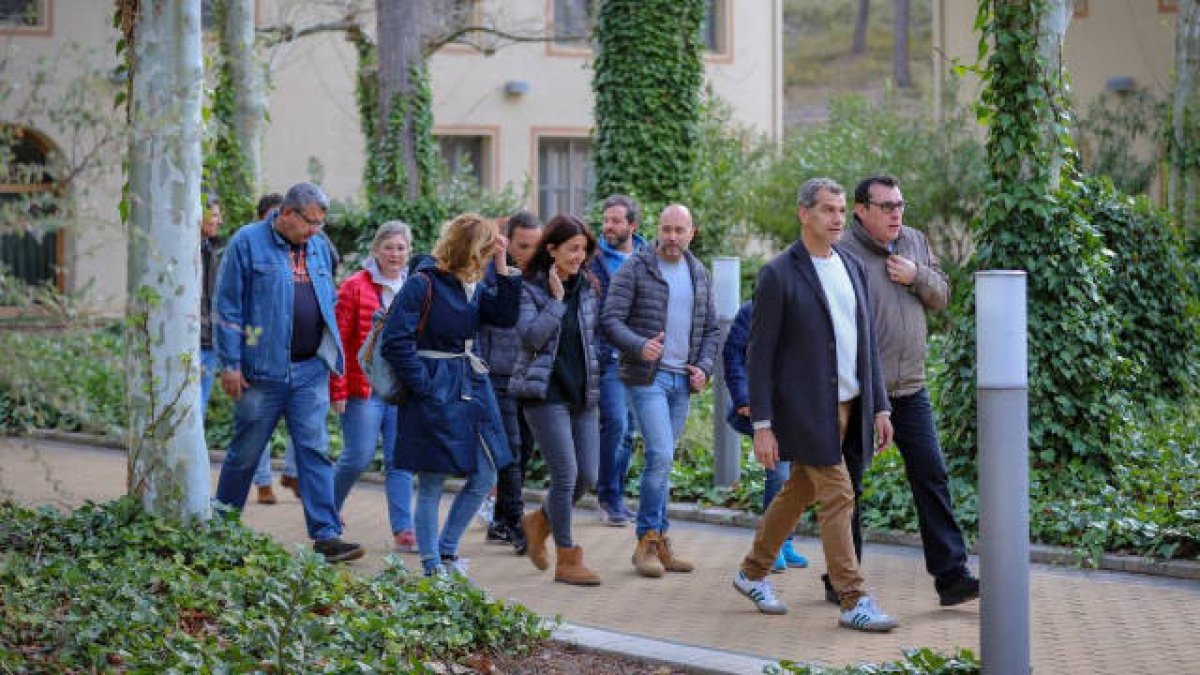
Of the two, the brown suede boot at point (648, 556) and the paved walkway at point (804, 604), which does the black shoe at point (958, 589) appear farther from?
the brown suede boot at point (648, 556)

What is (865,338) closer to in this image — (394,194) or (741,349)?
(741,349)

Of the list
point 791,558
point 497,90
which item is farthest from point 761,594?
point 497,90

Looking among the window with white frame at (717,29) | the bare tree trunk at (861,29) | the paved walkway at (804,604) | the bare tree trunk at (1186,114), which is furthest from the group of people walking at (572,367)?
the bare tree trunk at (861,29)

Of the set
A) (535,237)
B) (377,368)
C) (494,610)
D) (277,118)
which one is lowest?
(494,610)

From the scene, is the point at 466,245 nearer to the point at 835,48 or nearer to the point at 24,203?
the point at 24,203

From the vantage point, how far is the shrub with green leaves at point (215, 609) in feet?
22.3

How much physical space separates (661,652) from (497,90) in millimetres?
25107

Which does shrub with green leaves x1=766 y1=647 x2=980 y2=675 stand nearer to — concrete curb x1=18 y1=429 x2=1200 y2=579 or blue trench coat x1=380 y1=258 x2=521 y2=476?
blue trench coat x1=380 y1=258 x2=521 y2=476

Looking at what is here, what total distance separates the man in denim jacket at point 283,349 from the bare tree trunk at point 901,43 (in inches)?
2117

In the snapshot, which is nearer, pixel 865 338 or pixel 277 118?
pixel 865 338

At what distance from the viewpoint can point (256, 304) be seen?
1013 cm

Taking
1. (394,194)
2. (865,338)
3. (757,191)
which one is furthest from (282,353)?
(757,191)

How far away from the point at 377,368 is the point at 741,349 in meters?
2.20

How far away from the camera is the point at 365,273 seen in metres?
11.2
